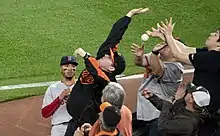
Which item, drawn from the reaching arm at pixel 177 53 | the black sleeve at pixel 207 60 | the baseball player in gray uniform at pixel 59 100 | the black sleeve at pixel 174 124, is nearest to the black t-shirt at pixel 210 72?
the black sleeve at pixel 207 60

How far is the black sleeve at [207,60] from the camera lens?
6043mm

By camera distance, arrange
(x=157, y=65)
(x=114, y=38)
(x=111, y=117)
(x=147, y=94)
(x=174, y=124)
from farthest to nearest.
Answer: (x=157, y=65) < (x=114, y=38) < (x=147, y=94) < (x=174, y=124) < (x=111, y=117)

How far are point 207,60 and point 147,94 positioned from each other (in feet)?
2.15

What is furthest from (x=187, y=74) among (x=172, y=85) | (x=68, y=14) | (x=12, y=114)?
(x=68, y=14)

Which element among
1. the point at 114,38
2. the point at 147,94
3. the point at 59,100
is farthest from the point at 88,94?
the point at 59,100

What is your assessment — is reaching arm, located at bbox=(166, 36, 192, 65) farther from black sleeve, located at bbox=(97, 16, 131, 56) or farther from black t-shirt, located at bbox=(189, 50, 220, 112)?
black sleeve, located at bbox=(97, 16, 131, 56)

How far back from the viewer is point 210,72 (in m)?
6.08

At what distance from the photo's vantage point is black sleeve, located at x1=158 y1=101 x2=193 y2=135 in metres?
5.62

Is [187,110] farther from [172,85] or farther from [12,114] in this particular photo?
[12,114]

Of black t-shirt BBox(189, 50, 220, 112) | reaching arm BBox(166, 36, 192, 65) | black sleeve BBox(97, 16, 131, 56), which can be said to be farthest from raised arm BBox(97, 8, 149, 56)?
black t-shirt BBox(189, 50, 220, 112)

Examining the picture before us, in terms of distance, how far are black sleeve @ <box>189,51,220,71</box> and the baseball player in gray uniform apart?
5.43 feet

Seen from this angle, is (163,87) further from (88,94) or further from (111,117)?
(111,117)

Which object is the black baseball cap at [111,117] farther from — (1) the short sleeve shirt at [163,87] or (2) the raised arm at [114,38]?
(1) the short sleeve shirt at [163,87]

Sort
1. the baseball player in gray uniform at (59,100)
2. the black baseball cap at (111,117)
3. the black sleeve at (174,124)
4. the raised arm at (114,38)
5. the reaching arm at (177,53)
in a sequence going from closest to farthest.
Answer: the black baseball cap at (111,117)
the black sleeve at (174,124)
the reaching arm at (177,53)
the raised arm at (114,38)
the baseball player in gray uniform at (59,100)
